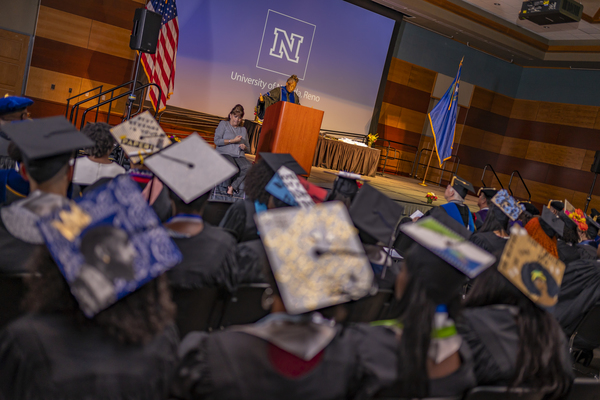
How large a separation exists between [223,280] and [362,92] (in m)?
9.40

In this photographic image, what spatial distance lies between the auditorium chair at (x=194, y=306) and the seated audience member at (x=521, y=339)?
3.34 feet

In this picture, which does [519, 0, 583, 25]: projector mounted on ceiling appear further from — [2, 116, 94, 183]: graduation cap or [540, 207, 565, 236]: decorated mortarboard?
[2, 116, 94, 183]: graduation cap

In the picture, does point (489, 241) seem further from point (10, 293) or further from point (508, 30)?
point (508, 30)

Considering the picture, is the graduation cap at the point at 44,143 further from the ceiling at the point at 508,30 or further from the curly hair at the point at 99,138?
the ceiling at the point at 508,30

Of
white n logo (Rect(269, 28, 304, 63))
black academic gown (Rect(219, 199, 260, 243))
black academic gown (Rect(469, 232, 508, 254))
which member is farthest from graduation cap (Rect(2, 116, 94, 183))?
white n logo (Rect(269, 28, 304, 63))

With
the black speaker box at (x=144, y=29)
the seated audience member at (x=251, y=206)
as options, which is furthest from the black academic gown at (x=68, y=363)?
the black speaker box at (x=144, y=29)

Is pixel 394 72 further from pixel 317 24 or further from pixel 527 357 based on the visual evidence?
pixel 527 357

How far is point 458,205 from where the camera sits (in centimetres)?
445

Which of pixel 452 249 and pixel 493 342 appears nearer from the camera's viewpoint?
pixel 452 249

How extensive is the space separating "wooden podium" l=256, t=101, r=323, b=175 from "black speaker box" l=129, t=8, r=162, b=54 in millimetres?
1898

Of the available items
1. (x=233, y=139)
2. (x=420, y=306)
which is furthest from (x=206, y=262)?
(x=233, y=139)

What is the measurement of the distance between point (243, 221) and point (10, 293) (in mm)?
1423

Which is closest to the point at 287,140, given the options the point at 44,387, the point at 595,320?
the point at 595,320

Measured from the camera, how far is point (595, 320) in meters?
3.16
